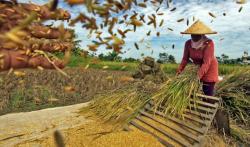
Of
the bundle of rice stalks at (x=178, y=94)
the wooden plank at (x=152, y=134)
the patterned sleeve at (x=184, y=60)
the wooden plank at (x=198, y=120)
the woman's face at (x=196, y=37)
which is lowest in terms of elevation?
the wooden plank at (x=152, y=134)

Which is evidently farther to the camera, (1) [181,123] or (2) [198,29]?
(2) [198,29]

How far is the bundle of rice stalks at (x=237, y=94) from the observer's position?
586 centimetres

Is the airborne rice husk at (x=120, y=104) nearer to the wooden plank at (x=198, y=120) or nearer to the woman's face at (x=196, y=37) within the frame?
the wooden plank at (x=198, y=120)

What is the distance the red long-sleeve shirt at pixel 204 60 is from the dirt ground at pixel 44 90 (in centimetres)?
118

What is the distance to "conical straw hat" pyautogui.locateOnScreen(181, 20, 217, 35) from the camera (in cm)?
525

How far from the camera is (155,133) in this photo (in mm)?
4602

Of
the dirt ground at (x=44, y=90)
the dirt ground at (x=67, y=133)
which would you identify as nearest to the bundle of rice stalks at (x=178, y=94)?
the dirt ground at (x=67, y=133)

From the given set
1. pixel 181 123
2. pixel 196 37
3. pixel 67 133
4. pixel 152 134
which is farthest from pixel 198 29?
pixel 67 133

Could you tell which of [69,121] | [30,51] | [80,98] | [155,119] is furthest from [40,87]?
[30,51]

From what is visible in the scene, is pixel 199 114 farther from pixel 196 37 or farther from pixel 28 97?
→ pixel 28 97

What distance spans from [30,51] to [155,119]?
7.42 feet

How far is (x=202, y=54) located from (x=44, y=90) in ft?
13.8

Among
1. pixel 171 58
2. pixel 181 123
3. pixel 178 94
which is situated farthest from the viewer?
pixel 171 58

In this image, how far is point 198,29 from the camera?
5301 millimetres
